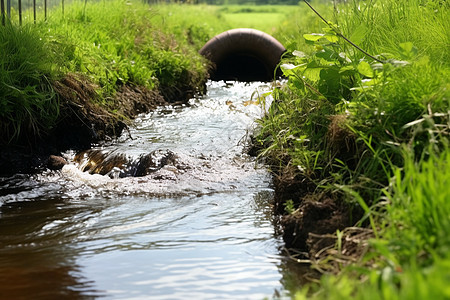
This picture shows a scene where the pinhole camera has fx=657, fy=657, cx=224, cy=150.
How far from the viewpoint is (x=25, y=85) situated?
5883 millimetres

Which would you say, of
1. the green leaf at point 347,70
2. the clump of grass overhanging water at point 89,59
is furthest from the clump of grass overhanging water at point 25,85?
the green leaf at point 347,70

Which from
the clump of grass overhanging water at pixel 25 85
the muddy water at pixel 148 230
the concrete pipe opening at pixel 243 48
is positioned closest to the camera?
the muddy water at pixel 148 230

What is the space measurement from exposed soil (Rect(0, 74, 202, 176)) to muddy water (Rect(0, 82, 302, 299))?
0.90 ft

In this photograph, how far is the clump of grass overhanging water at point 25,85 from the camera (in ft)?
18.4

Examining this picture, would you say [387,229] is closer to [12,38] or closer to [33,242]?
[33,242]

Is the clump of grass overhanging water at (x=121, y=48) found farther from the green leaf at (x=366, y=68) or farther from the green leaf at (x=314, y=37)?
the green leaf at (x=366, y=68)

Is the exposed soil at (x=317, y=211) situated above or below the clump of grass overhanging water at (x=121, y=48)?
below

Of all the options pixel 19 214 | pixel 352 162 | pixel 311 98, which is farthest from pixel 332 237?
pixel 19 214

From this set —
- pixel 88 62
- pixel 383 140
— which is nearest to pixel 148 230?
pixel 383 140

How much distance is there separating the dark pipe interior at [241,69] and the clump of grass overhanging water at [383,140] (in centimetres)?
815

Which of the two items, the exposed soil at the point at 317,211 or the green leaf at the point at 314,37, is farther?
the green leaf at the point at 314,37

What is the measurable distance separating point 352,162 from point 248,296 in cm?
127

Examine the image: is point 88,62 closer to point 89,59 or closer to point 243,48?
point 89,59

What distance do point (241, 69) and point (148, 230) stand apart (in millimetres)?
11197
